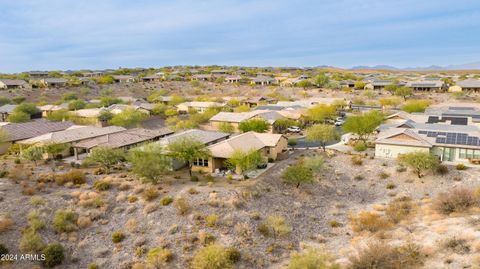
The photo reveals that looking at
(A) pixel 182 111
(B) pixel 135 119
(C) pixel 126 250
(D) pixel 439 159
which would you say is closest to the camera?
(C) pixel 126 250

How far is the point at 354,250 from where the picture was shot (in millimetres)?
27844

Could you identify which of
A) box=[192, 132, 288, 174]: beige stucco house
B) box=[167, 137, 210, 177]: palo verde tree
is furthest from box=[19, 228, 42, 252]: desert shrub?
box=[192, 132, 288, 174]: beige stucco house

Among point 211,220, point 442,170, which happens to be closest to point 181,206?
point 211,220

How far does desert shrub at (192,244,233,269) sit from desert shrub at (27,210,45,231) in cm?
1571

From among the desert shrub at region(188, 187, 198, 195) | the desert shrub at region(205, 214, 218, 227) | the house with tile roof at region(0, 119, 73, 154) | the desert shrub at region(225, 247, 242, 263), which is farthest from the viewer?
the house with tile roof at region(0, 119, 73, 154)

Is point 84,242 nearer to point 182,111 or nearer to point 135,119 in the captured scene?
point 135,119

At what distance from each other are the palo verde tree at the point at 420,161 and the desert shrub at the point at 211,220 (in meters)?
25.3

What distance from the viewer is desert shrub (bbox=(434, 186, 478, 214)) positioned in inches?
1303

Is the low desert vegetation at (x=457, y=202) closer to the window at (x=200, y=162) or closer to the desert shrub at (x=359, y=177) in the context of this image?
the desert shrub at (x=359, y=177)

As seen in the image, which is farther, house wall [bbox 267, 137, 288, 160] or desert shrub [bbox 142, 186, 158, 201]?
house wall [bbox 267, 137, 288, 160]

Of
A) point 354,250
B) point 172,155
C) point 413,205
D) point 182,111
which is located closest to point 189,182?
point 172,155

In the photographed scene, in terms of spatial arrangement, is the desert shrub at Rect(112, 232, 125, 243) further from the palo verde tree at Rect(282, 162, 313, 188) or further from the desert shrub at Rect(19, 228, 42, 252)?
the palo verde tree at Rect(282, 162, 313, 188)

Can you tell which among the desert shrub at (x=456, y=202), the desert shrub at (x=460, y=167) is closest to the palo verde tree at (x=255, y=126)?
the desert shrub at (x=460, y=167)

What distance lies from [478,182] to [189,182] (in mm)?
33155
